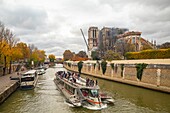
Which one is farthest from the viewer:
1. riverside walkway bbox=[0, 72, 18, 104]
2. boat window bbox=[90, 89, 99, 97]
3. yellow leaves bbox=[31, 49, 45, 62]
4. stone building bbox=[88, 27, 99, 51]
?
stone building bbox=[88, 27, 99, 51]

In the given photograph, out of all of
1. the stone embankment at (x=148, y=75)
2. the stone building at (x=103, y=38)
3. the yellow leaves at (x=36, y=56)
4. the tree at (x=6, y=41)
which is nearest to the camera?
the stone embankment at (x=148, y=75)

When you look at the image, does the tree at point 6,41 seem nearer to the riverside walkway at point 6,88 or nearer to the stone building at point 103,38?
the riverside walkway at point 6,88

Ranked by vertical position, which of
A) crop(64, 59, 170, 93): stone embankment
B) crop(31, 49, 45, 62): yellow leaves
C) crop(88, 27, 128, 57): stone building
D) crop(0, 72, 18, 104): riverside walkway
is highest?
crop(88, 27, 128, 57): stone building

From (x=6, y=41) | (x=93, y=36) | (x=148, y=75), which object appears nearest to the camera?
(x=148, y=75)

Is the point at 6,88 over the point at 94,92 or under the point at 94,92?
under

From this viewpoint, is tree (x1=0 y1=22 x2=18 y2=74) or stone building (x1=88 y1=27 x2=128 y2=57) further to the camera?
stone building (x1=88 y1=27 x2=128 y2=57)

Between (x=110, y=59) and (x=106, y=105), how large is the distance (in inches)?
1167

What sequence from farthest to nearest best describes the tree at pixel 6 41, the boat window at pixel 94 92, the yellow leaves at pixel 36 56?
1. the yellow leaves at pixel 36 56
2. the tree at pixel 6 41
3. the boat window at pixel 94 92

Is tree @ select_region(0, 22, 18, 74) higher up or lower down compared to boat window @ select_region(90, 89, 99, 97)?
higher up

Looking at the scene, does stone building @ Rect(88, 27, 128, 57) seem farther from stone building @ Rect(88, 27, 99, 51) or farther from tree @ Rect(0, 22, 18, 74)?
tree @ Rect(0, 22, 18, 74)

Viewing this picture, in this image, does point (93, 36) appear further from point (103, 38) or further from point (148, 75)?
point (148, 75)

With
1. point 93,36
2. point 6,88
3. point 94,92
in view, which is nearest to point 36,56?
point 6,88

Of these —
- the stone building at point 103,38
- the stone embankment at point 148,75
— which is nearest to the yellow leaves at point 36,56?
the stone building at point 103,38

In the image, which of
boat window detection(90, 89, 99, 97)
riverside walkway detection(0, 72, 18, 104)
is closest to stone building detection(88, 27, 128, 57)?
riverside walkway detection(0, 72, 18, 104)
